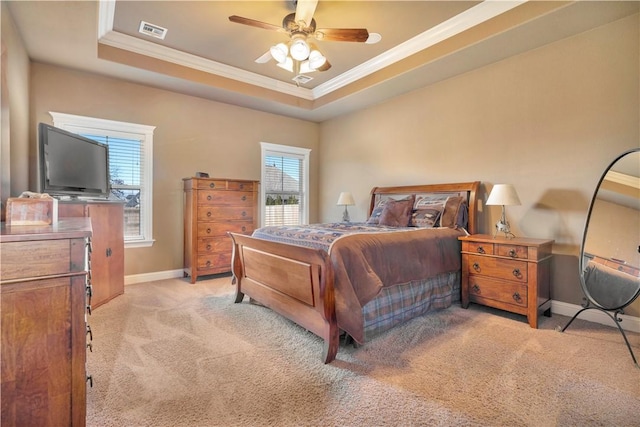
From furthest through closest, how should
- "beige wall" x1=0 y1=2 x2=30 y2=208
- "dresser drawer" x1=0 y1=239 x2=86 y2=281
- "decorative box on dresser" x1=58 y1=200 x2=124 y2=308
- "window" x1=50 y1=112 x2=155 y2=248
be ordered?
1. "window" x1=50 y1=112 x2=155 y2=248
2. "decorative box on dresser" x1=58 y1=200 x2=124 y2=308
3. "beige wall" x1=0 y1=2 x2=30 y2=208
4. "dresser drawer" x1=0 y1=239 x2=86 y2=281

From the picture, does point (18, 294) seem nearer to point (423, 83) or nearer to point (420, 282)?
point (420, 282)

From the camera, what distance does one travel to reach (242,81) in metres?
4.40

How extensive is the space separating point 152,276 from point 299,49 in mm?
3558

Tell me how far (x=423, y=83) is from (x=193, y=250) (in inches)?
152

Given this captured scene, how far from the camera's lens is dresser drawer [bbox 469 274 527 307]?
2736 mm

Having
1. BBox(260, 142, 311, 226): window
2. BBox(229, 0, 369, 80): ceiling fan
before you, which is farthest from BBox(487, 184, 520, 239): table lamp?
BBox(260, 142, 311, 226): window

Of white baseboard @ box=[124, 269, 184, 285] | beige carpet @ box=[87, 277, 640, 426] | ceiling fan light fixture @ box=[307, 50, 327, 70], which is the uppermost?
ceiling fan light fixture @ box=[307, 50, 327, 70]

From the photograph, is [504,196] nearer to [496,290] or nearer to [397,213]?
[496,290]

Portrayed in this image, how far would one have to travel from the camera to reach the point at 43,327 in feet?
3.68

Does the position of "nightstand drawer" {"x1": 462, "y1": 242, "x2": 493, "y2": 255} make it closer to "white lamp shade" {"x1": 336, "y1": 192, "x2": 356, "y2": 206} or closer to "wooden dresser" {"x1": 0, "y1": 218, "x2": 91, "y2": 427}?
"white lamp shade" {"x1": 336, "y1": 192, "x2": 356, "y2": 206}

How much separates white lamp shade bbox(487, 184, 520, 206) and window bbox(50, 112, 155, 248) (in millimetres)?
4321

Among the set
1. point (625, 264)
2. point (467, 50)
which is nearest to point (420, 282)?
point (625, 264)

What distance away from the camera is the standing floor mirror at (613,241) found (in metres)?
2.35

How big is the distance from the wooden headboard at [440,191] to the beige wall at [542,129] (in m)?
0.15
